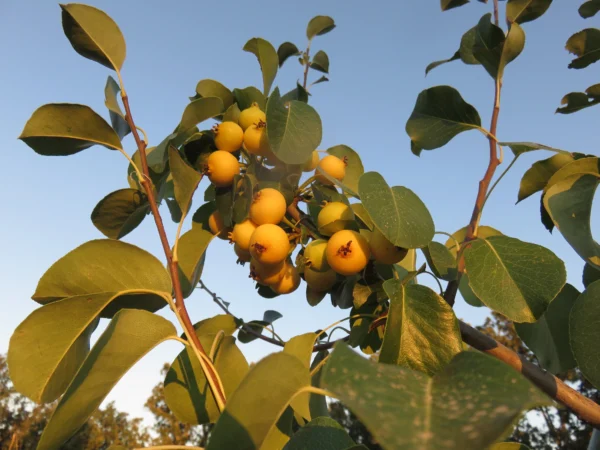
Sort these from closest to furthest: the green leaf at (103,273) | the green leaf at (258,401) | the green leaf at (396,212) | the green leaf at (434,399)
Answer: the green leaf at (434,399) → the green leaf at (258,401) → the green leaf at (396,212) → the green leaf at (103,273)

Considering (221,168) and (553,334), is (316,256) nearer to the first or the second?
(221,168)

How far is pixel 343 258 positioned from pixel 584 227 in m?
0.62

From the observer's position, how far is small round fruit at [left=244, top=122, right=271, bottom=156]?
129 centimetres

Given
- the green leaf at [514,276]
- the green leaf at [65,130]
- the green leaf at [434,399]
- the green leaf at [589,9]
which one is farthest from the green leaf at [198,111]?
the green leaf at [589,9]

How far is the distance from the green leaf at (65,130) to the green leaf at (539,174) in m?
1.20

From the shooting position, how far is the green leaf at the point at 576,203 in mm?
1133

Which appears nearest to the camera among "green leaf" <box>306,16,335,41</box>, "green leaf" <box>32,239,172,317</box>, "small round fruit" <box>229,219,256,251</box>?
"green leaf" <box>32,239,172,317</box>

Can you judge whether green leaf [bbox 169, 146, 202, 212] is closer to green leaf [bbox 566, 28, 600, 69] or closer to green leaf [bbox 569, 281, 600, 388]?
green leaf [bbox 569, 281, 600, 388]

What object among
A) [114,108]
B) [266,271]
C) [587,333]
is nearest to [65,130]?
[114,108]

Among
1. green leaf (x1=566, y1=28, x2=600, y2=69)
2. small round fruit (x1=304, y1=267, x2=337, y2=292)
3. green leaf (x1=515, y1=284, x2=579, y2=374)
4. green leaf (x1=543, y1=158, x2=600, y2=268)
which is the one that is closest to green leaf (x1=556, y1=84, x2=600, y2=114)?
green leaf (x1=566, y1=28, x2=600, y2=69)

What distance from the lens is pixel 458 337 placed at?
85 centimetres

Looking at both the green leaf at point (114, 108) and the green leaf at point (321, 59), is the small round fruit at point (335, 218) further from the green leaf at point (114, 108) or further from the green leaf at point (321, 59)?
the green leaf at point (321, 59)

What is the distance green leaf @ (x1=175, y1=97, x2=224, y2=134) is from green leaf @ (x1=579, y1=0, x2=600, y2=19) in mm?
1380

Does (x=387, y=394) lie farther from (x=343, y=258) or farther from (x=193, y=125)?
(x=193, y=125)
